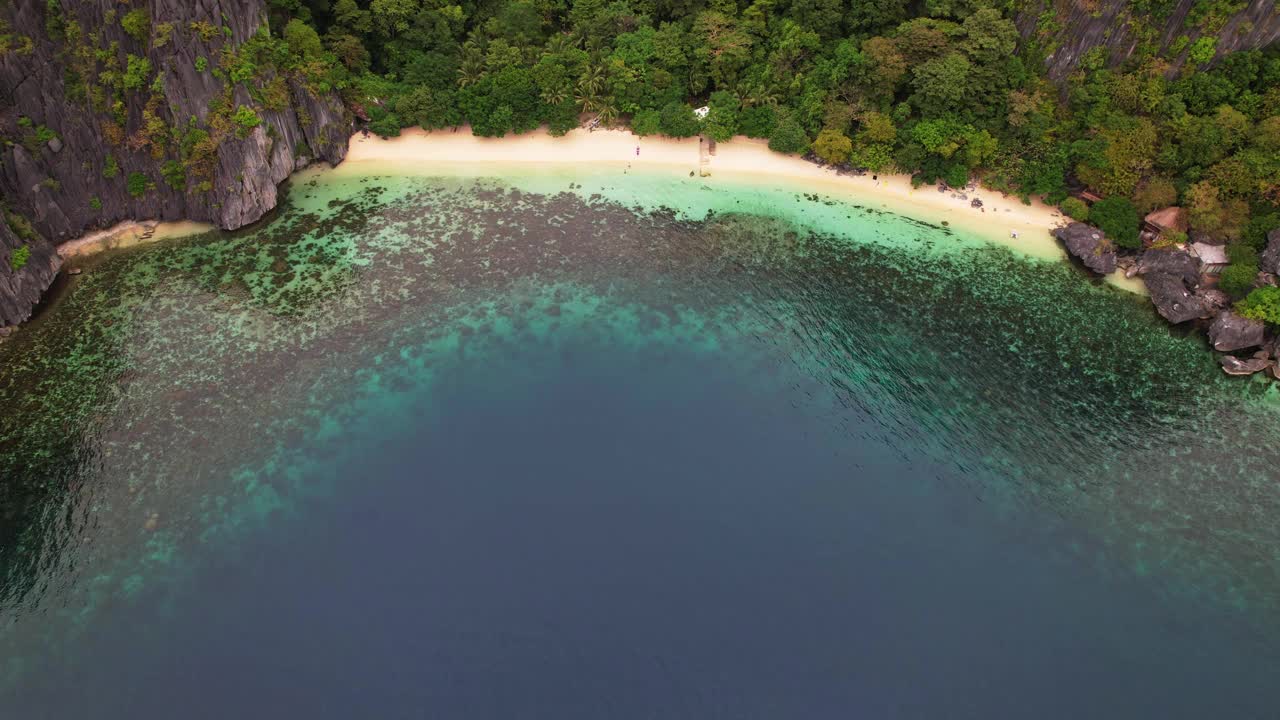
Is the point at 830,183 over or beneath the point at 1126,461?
over

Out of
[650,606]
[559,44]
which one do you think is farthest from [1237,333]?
[559,44]

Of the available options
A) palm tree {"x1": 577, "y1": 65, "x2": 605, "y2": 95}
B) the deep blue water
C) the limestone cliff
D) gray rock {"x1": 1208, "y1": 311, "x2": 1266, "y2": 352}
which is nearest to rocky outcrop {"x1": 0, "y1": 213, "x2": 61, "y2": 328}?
the limestone cliff

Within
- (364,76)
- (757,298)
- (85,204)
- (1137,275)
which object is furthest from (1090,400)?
(85,204)

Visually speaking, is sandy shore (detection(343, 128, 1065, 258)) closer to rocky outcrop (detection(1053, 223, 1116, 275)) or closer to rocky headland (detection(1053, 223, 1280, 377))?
rocky outcrop (detection(1053, 223, 1116, 275))

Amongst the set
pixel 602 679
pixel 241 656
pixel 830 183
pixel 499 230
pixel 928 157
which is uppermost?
pixel 928 157

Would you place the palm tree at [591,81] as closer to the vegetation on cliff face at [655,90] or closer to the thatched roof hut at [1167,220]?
the vegetation on cliff face at [655,90]

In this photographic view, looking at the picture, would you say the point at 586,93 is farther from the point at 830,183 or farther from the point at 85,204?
the point at 85,204

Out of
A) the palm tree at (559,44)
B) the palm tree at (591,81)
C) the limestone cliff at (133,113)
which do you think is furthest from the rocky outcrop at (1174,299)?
the limestone cliff at (133,113)

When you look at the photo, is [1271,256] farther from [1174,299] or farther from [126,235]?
[126,235]
